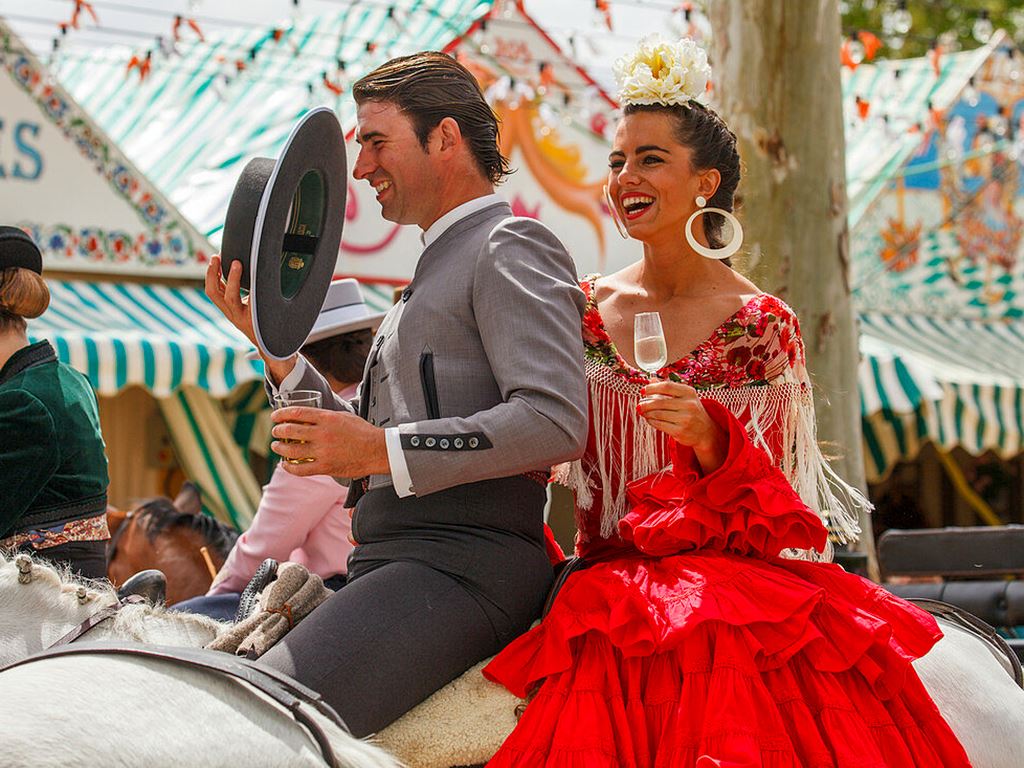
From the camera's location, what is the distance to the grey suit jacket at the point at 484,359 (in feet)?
8.27

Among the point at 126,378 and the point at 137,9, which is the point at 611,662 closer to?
the point at 126,378

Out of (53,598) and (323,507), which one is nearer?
(53,598)

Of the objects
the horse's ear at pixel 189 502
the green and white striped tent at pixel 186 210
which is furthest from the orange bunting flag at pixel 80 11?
the horse's ear at pixel 189 502

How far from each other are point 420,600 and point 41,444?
115 cm

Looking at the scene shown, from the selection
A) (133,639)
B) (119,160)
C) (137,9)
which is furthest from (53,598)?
(137,9)

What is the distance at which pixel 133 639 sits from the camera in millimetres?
2500

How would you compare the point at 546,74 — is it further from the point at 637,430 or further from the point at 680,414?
the point at 680,414

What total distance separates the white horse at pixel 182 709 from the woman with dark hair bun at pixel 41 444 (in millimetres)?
578

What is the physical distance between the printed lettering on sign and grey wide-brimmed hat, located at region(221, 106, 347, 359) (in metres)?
7.18

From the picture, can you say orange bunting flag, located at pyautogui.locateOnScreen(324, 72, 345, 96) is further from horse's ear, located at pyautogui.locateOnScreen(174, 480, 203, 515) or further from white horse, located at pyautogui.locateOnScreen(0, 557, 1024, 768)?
white horse, located at pyautogui.locateOnScreen(0, 557, 1024, 768)

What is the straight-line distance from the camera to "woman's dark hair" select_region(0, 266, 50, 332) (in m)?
3.43

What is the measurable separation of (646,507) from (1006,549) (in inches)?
155

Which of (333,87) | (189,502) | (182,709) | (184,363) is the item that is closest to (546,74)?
(333,87)

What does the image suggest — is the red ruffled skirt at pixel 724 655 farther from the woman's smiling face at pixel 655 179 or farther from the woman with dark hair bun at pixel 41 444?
the woman with dark hair bun at pixel 41 444
